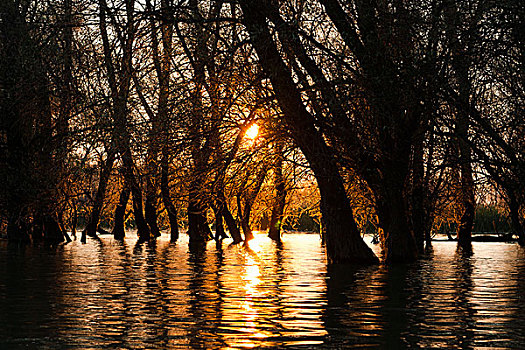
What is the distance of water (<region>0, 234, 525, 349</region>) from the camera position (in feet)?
32.8

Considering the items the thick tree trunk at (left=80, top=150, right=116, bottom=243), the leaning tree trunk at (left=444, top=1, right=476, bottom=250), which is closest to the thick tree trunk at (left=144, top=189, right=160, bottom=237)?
the thick tree trunk at (left=80, top=150, right=116, bottom=243)

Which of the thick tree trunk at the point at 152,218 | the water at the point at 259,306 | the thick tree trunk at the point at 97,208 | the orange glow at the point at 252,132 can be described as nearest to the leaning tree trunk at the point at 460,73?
the water at the point at 259,306

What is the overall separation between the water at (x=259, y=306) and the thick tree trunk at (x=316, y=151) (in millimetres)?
1010

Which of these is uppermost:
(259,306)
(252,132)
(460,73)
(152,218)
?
(460,73)

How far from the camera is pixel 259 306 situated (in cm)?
1338

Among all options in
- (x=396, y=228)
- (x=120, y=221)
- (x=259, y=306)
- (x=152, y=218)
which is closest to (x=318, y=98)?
(x=396, y=228)

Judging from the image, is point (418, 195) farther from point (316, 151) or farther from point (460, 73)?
point (460, 73)

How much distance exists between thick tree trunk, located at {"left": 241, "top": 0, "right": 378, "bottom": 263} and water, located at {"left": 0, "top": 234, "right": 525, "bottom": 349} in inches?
39.8

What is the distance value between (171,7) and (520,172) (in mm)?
8709

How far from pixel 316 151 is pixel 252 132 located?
2.76 meters

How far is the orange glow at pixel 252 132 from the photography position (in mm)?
22958

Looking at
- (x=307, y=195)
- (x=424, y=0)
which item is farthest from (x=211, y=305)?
(x=307, y=195)

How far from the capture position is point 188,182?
23297 mm

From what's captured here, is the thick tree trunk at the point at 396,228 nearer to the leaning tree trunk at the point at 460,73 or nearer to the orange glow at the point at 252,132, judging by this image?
the leaning tree trunk at the point at 460,73
